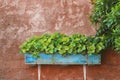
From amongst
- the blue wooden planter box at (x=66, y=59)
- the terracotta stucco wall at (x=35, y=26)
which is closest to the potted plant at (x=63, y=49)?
the blue wooden planter box at (x=66, y=59)

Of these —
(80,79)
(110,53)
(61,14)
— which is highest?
(61,14)

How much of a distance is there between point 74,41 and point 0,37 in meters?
1.05

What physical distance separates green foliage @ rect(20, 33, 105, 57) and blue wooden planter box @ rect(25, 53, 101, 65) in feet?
0.19

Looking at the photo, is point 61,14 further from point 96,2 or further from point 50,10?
point 96,2

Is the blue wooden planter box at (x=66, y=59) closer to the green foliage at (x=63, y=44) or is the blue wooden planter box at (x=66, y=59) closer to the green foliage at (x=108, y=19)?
the green foliage at (x=63, y=44)

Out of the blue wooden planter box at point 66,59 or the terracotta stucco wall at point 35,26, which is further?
the terracotta stucco wall at point 35,26

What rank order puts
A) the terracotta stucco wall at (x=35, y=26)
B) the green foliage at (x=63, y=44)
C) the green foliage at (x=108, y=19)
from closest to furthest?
1. the green foliage at (x=108, y=19)
2. the green foliage at (x=63, y=44)
3. the terracotta stucco wall at (x=35, y=26)

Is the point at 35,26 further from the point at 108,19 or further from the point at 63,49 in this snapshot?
the point at 108,19

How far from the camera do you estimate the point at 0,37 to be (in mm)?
5465

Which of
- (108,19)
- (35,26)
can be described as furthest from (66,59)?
(108,19)

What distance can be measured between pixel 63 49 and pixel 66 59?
139 mm

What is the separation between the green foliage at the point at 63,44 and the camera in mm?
5051

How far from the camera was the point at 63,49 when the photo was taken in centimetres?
510

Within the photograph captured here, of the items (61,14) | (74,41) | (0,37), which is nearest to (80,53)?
(74,41)
